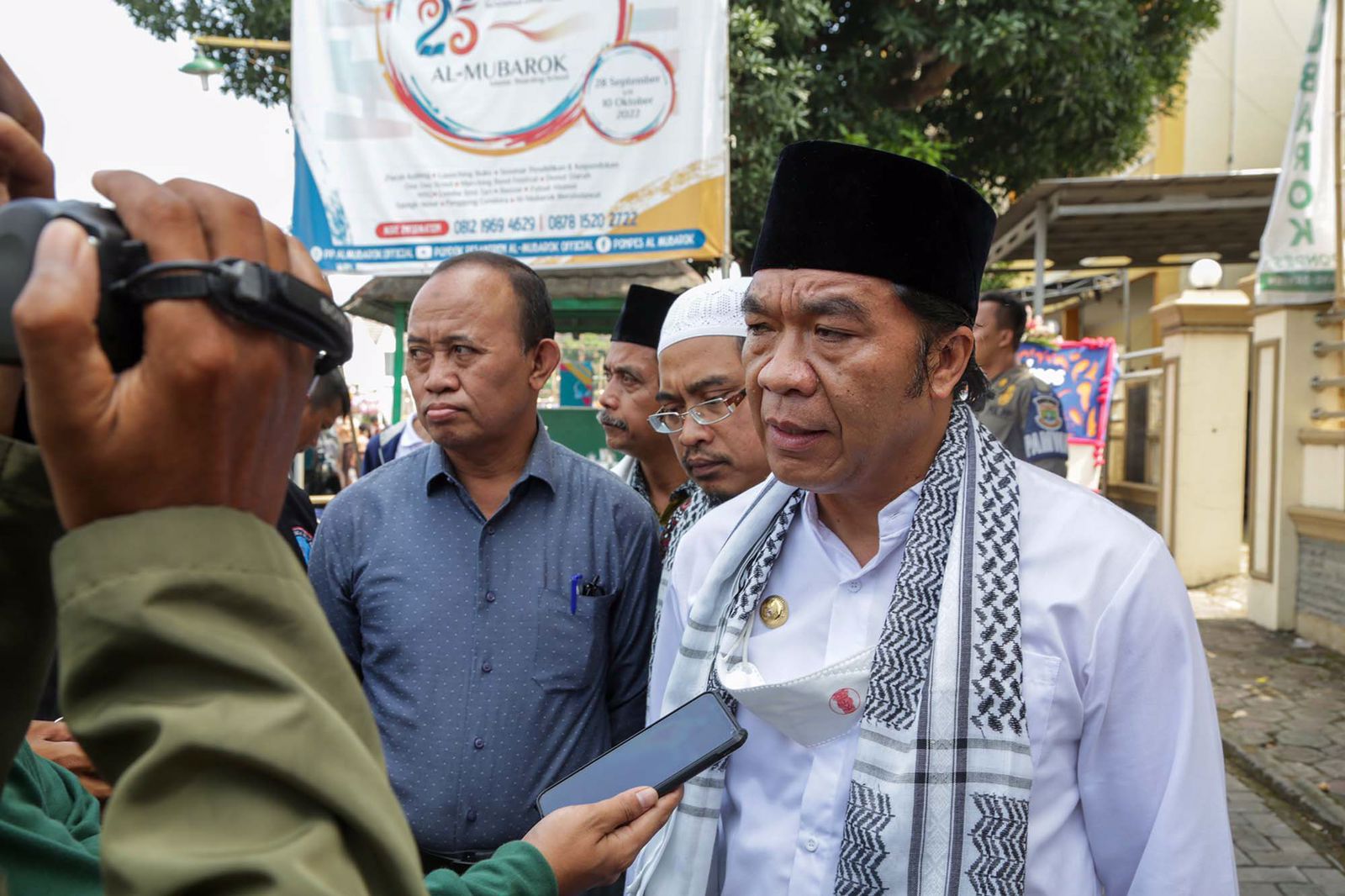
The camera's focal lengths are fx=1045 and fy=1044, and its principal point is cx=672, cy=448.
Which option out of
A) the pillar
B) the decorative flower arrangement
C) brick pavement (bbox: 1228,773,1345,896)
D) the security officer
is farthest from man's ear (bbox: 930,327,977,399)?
the pillar

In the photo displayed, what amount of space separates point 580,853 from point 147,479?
1.11m

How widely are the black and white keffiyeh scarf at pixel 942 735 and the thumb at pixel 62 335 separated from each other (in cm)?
132

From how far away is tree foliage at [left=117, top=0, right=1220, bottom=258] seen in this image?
10305 millimetres

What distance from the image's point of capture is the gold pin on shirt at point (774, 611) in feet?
6.43

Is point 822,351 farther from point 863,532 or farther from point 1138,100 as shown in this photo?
point 1138,100

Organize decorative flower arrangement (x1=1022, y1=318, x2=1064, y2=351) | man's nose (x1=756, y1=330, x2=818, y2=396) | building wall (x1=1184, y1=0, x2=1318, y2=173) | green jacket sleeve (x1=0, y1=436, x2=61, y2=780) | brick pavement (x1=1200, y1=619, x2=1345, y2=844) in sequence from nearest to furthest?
green jacket sleeve (x1=0, y1=436, x2=61, y2=780)
man's nose (x1=756, y1=330, x2=818, y2=396)
brick pavement (x1=1200, y1=619, x2=1345, y2=844)
decorative flower arrangement (x1=1022, y1=318, x2=1064, y2=351)
building wall (x1=1184, y1=0, x2=1318, y2=173)

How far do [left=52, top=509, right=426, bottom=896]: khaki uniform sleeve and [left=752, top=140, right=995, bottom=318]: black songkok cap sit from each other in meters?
1.38

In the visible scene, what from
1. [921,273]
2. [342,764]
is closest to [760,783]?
[921,273]

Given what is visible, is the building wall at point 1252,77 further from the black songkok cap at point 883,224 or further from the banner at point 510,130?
the black songkok cap at point 883,224

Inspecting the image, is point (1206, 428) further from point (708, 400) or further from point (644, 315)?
point (708, 400)

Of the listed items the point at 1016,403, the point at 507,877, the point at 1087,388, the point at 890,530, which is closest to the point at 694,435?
the point at 890,530

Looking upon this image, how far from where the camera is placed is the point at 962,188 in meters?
1.93

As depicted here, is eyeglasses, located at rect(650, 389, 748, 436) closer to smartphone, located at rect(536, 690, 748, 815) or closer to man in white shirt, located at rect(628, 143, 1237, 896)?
man in white shirt, located at rect(628, 143, 1237, 896)

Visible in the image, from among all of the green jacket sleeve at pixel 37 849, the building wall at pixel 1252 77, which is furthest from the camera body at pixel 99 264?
the building wall at pixel 1252 77
